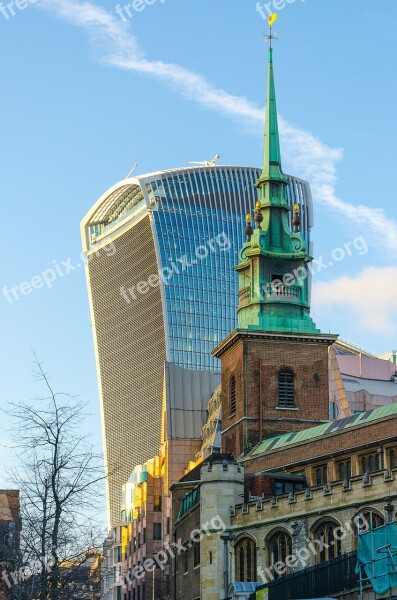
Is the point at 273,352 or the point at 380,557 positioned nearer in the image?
the point at 380,557

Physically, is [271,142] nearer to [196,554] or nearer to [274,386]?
[274,386]

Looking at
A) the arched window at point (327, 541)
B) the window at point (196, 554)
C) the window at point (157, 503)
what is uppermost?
the window at point (157, 503)

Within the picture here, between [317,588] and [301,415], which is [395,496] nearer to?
[317,588]

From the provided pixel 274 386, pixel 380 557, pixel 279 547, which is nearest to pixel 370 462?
pixel 279 547

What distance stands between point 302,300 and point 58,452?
50.2m

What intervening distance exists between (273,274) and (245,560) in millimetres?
29823

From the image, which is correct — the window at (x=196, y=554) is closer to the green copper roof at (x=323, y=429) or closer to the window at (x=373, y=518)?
the green copper roof at (x=323, y=429)

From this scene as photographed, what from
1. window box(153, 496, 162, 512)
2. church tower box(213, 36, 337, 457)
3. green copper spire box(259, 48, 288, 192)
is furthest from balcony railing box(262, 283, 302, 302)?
window box(153, 496, 162, 512)

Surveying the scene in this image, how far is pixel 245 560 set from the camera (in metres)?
78.9

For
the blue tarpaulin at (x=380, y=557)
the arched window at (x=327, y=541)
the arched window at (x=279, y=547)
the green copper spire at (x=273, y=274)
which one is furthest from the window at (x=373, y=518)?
the green copper spire at (x=273, y=274)

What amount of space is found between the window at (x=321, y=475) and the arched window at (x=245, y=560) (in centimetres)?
833

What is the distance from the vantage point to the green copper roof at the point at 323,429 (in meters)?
82.9

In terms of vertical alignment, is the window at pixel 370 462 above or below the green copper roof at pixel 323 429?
below

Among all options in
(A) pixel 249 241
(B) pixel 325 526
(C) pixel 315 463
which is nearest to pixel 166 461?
(A) pixel 249 241
